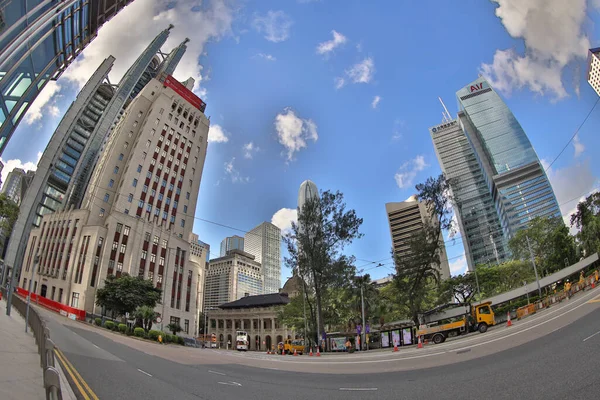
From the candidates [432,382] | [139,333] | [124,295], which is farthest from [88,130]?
[432,382]

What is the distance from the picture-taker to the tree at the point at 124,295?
1868 inches

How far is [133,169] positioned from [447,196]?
206 ft

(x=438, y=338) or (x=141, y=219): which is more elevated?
(x=141, y=219)

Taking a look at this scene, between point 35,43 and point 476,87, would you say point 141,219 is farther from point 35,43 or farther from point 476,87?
point 476,87

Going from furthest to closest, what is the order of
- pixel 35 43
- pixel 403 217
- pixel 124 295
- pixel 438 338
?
pixel 403 217
pixel 124 295
pixel 438 338
pixel 35 43

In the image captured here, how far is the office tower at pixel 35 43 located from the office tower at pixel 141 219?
52.5 m

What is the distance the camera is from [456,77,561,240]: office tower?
144 meters

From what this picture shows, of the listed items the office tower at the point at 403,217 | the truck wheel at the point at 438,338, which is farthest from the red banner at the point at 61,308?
the office tower at the point at 403,217

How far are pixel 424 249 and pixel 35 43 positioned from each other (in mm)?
38441

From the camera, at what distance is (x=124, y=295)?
1873 inches

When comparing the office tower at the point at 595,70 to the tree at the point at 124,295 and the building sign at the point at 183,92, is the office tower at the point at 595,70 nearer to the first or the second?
the building sign at the point at 183,92

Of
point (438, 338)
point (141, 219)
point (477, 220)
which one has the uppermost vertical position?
point (477, 220)

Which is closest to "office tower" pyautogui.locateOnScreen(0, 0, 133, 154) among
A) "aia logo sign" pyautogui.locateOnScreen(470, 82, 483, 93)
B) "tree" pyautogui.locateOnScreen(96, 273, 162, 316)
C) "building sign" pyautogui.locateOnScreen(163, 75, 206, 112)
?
"tree" pyautogui.locateOnScreen(96, 273, 162, 316)

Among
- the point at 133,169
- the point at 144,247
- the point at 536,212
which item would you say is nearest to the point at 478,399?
the point at 144,247
